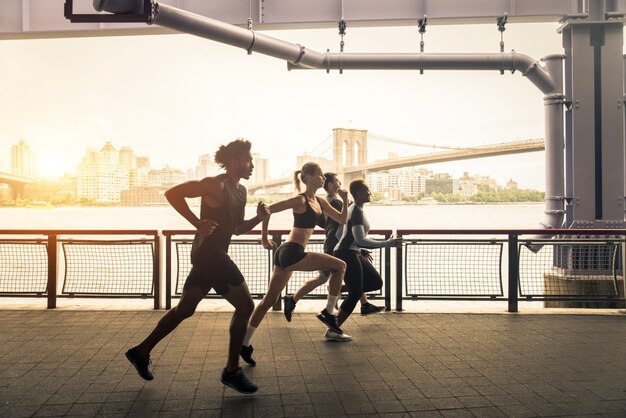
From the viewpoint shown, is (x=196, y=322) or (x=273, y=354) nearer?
(x=273, y=354)

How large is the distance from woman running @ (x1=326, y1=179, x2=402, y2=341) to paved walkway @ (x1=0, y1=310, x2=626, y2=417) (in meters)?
0.41

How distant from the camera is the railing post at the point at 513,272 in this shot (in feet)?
22.6

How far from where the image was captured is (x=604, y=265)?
761cm

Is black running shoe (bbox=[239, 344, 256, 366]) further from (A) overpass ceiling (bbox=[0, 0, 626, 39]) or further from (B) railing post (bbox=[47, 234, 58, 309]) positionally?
(A) overpass ceiling (bbox=[0, 0, 626, 39])

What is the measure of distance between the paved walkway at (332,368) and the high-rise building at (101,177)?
3698 centimetres

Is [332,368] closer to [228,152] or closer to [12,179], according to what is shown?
[228,152]

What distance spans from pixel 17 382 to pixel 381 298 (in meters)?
4.18

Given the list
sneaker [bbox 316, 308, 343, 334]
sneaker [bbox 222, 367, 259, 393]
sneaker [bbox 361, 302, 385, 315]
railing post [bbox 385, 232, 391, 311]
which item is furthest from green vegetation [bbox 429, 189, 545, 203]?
sneaker [bbox 222, 367, 259, 393]

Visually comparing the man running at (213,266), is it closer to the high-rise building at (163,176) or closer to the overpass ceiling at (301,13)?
the overpass ceiling at (301,13)

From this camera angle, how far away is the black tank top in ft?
12.8

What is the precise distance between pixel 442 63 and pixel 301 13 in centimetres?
276

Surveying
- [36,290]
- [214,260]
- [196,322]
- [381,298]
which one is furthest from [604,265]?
[36,290]

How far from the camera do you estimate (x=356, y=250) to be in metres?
5.63

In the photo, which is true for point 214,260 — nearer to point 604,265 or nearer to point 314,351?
point 314,351
